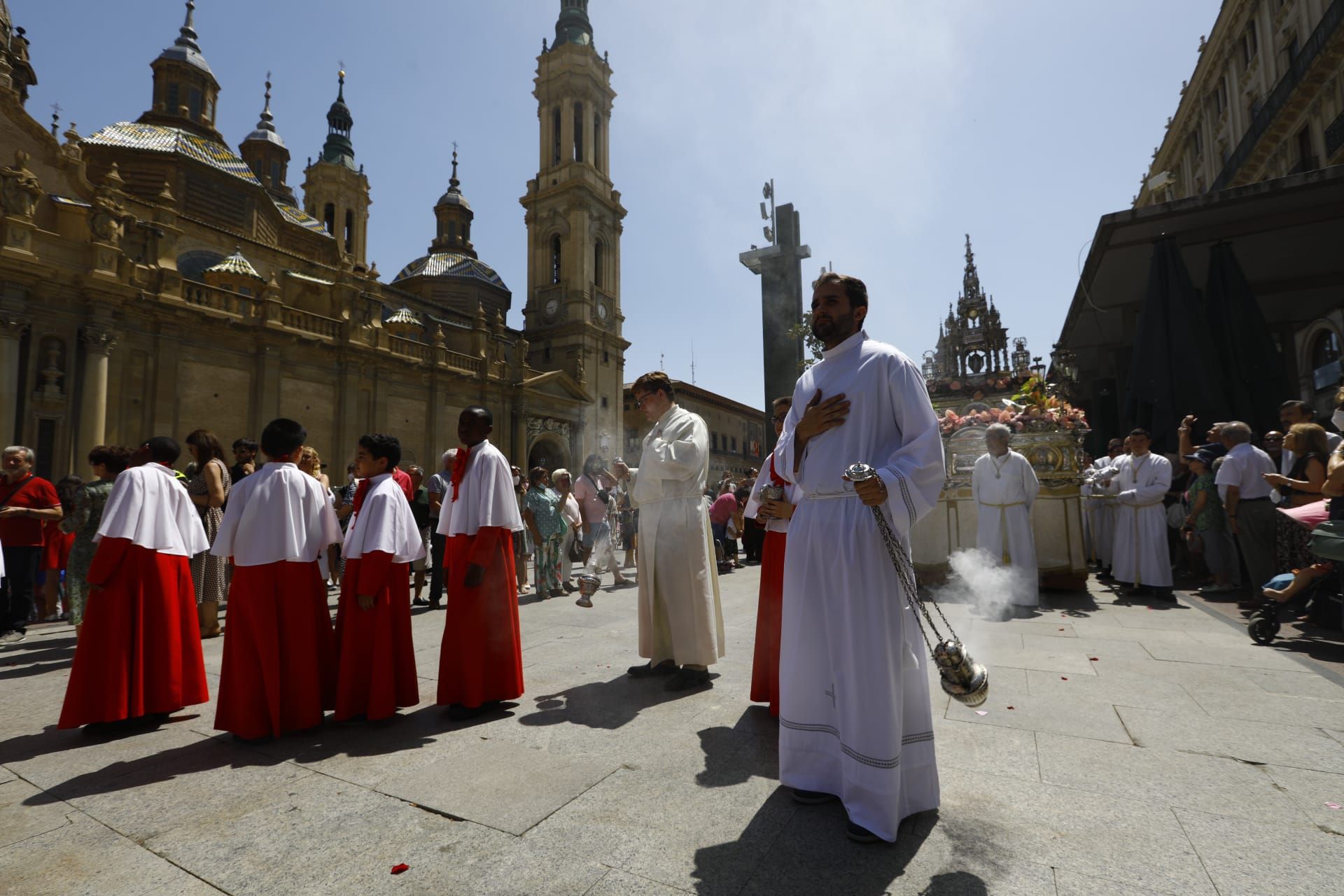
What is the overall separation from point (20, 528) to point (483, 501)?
552 cm

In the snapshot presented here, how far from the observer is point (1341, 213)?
7.68 meters

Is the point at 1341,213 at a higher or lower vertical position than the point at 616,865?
higher

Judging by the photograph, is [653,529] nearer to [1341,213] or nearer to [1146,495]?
[1146,495]

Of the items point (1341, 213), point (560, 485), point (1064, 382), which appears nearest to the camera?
point (1341, 213)

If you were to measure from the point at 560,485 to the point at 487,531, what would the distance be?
6.03m

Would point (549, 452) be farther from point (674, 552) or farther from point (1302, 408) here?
point (1302, 408)

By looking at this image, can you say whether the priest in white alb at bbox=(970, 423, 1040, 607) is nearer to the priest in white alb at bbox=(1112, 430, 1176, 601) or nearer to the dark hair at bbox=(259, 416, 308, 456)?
the priest in white alb at bbox=(1112, 430, 1176, 601)

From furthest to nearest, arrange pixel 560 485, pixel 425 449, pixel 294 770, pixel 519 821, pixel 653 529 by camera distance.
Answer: pixel 425 449
pixel 560 485
pixel 653 529
pixel 294 770
pixel 519 821

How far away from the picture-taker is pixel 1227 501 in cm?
643

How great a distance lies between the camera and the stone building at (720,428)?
4847cm

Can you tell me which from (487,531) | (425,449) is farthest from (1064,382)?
(425,449)

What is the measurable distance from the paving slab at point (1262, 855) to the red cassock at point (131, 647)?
484cm

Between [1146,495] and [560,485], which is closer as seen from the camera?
[1146,495]

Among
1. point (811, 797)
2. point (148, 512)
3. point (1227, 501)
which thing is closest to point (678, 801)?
point (811, 797)
